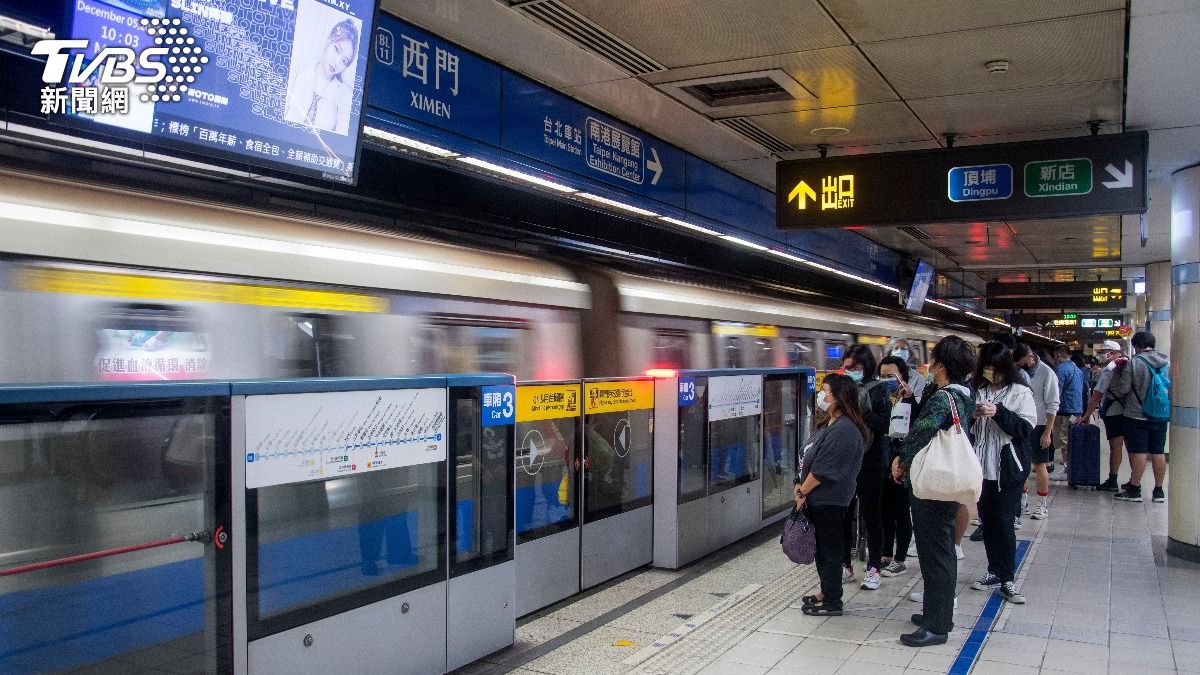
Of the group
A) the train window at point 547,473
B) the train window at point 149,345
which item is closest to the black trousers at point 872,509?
the train window at point 547,473

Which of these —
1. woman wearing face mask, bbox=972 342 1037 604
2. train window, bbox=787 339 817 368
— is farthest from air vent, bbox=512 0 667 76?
train window, bbox=787 339 817 368

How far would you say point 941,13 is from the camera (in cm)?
540

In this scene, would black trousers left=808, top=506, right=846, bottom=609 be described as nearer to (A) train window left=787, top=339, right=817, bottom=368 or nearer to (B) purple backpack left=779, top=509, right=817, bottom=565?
(B) purple backpack left=779, top=509, right=817, bottom=565

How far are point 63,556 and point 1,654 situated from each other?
403 mm

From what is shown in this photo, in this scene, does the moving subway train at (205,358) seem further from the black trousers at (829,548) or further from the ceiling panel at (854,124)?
the ceiling panel at (854,124)

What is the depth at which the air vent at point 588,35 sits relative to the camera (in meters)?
5.46

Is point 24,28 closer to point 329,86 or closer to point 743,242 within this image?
point 329,86

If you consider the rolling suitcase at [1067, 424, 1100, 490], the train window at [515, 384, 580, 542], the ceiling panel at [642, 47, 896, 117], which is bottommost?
the rolling suitcase at [1067, 424, 1100, 490]

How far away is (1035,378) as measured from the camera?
9141mm

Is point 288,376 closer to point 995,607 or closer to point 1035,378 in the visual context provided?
point 995,607

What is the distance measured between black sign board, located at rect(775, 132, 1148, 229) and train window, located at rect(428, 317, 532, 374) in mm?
2518

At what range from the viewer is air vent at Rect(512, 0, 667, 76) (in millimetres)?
5465

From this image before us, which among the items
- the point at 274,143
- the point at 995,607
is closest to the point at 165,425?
the point at 274,143

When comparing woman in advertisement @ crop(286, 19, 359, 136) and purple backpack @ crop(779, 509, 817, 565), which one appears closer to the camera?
woman in advertisement @ crop(286, 19, 359, 136)
